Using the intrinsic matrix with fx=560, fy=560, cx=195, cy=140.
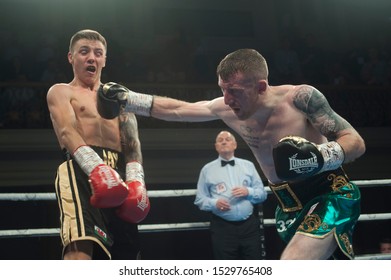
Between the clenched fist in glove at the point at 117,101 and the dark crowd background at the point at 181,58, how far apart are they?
46 cm

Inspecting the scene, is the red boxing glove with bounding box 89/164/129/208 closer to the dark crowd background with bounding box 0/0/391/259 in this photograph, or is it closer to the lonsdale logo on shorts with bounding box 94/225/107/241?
the lonsdale logo on shorts with bounding box 94/225/107/241

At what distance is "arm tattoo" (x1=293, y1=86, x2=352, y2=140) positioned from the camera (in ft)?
6.15

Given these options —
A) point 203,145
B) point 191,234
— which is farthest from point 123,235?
point 191,234

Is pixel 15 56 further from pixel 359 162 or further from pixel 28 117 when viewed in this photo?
pixel 359 162

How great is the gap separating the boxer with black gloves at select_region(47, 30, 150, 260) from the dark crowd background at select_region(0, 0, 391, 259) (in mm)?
414

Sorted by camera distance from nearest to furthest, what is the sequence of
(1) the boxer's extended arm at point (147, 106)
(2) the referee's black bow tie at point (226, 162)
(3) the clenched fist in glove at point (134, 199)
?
(3) the clenched fist in glove at point (134, 199)
(1) the boxer's extended arm at point (147, 106)
(2) the referee's black bow tie at point (226, 162)

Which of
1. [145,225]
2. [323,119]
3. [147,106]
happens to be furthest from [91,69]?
[323,119]

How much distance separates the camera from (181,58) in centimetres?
290

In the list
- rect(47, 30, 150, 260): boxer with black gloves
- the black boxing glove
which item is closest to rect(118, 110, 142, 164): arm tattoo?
rect(47, 30, 150, 260): boxer with black gloves

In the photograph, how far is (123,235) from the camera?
2.00 meters

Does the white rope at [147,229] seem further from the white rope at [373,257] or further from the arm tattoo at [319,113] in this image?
the arm tattoo at [319,113]

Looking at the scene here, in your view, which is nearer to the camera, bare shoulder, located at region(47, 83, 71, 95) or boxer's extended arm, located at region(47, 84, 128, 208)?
boxer's extended arm, located at region(47, 84, 128, 208)

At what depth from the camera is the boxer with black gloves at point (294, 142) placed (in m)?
1.76

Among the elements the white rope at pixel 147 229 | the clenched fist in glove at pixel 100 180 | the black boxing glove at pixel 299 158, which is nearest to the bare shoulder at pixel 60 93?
the clenched fist in glove at pixel 100 180
